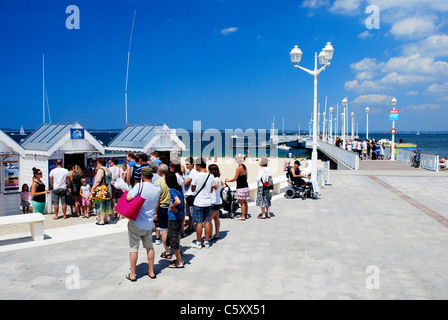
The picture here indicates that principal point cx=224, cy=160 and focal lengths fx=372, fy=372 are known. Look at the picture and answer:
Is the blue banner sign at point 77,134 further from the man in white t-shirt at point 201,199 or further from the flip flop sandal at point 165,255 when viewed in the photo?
the flip flop sandal at point 165,255

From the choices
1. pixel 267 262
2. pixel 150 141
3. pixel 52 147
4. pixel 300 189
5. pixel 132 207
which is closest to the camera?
pixel 132 207

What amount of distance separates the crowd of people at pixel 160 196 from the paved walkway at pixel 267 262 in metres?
0.37

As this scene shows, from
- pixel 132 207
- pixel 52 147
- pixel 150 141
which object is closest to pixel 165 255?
pixel 132 207

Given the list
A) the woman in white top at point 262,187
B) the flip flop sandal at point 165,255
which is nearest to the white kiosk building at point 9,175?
the flip flop sandal at point 165,255

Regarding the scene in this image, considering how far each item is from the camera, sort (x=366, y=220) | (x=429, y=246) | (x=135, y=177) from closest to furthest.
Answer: (x=429, y=246), (x=135, y=177), (x=366, y=220)

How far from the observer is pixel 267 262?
5.92 meters

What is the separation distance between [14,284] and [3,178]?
6.96 meters

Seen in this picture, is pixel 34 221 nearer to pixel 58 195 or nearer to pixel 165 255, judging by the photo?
pixel 165 255

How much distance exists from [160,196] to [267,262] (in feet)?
6.53

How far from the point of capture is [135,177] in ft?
26.3

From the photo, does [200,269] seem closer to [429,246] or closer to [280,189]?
[429,246]

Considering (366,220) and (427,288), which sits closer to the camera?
(427,288)

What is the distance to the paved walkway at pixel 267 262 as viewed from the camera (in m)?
4.82

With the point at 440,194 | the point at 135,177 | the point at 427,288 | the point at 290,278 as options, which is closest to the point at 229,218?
the point at 135,177
